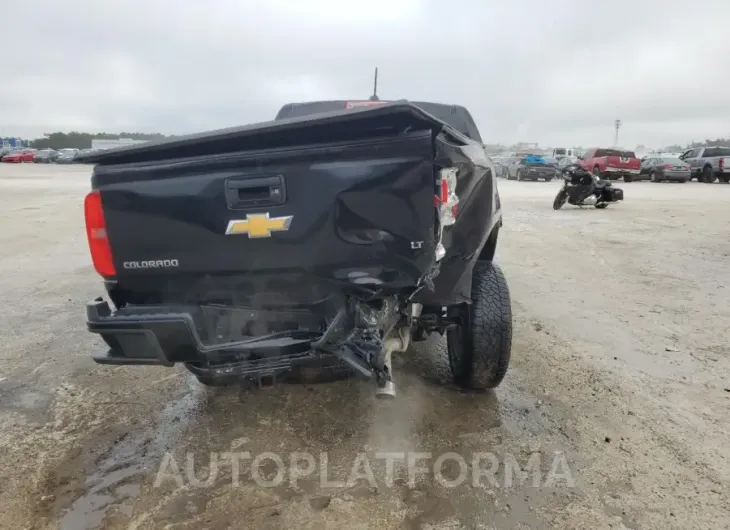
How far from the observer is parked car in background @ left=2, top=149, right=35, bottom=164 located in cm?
5134

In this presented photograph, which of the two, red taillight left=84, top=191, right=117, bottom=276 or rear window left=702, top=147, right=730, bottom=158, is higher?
rear window left=702, top=147, right=730, bottom=158

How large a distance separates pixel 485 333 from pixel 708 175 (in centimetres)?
2753

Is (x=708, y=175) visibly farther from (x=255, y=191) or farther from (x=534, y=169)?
(x=255, y=191)

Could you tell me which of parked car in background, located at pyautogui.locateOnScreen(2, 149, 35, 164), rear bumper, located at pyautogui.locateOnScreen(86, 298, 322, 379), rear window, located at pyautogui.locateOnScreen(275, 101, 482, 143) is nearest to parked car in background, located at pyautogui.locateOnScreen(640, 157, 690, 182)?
rear window, located at pyautogui.locateOnScreen(275, 101, 482, 143)

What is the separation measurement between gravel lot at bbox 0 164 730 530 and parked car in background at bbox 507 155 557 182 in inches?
924

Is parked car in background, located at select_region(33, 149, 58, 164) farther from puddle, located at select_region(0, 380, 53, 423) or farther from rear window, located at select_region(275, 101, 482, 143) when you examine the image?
puddle, located at select_region(0, 380, 53, 423)

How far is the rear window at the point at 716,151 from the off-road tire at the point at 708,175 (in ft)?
2.51

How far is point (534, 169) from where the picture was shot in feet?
92.0

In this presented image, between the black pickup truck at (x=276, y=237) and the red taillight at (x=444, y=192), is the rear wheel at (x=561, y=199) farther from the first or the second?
the red taillight at (x=444, y=192)

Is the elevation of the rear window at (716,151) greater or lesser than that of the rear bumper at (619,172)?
greater

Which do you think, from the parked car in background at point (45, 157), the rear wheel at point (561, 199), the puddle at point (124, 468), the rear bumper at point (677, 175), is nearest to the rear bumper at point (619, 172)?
the rear bumper at point (677, 175)

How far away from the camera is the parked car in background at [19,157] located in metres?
51.3

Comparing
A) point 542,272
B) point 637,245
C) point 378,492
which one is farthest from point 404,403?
point 637,245

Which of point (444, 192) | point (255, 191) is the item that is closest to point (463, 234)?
point (444, 192)
